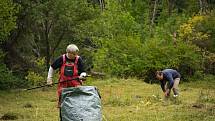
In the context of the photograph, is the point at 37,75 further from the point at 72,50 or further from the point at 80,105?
the point at 80,105

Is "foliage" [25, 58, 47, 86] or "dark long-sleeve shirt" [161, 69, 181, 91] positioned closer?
"dark long-sleeve shirt" [161, 69, 181, 91]

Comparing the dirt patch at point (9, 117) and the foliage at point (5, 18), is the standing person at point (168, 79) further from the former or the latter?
the foliage at point (5, 18)

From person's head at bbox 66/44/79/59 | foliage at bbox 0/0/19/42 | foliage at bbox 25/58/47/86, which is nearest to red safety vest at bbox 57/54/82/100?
person's head at bbox 66/44/79/59

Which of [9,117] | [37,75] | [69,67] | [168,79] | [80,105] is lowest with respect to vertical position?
[37,75]

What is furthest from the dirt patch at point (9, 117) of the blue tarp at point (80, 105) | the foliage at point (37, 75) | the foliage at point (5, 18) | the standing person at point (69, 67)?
the foliage at point (37, 75)

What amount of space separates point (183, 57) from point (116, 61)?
15.6 feet

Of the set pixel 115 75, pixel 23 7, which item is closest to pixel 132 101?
pixel 23 7

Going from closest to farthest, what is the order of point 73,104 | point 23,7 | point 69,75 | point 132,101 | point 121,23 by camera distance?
1. point 73,104
2. point 69,75
3. point 132,101
4. point 23,7
5. point 121,23

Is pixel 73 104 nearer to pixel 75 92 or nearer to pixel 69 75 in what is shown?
pixel 75 92

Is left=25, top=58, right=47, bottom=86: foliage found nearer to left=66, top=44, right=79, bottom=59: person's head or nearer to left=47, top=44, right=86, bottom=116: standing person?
left=47, top=44, right=86, bottom=116: standing person

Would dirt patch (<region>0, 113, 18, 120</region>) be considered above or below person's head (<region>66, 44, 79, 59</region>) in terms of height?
below

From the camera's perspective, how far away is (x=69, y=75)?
35.6ft

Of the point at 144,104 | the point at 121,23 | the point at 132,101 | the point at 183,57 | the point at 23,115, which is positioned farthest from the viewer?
the point at 121,23

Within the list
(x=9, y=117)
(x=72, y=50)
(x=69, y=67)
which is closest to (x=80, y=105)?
(x=72, y=50)
